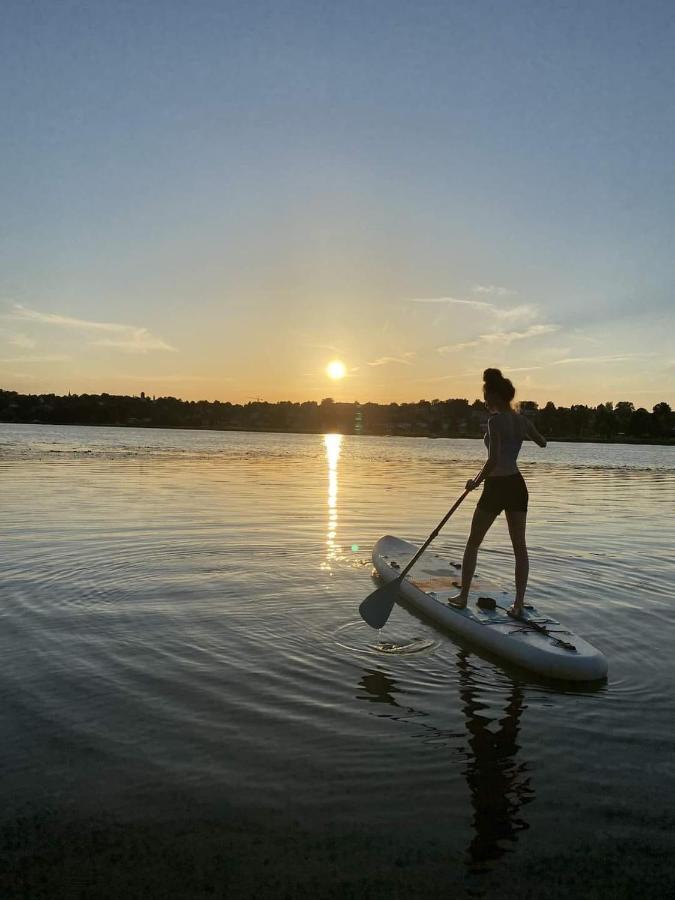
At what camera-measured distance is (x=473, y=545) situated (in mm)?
7527

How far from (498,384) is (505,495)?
3.96 feet

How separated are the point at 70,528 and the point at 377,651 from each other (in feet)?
29.0

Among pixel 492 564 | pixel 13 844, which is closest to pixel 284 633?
pixel 13 844

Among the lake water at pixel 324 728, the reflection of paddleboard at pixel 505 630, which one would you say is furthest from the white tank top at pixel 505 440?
the lake water at pixel 324 728

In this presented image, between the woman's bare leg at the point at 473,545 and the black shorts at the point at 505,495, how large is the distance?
0.09m

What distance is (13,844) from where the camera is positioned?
3.48 meters

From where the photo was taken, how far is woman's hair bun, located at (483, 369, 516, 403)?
7398mm

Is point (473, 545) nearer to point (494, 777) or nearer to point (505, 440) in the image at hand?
point (505, 440)

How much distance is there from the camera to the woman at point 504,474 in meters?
7.32

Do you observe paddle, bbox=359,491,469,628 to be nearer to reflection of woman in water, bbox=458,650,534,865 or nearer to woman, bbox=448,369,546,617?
woman, bbox=448,369,546,617

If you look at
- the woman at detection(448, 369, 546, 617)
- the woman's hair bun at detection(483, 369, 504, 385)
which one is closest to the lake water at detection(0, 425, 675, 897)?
the woman at detection(448, 369, 546, 617)

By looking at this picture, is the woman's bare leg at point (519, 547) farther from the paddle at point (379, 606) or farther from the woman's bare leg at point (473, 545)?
the paddle at point (379, 606)

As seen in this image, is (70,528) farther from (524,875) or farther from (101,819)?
(524,875)

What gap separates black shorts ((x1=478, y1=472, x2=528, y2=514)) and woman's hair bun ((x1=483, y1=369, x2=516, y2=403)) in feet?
2.84
